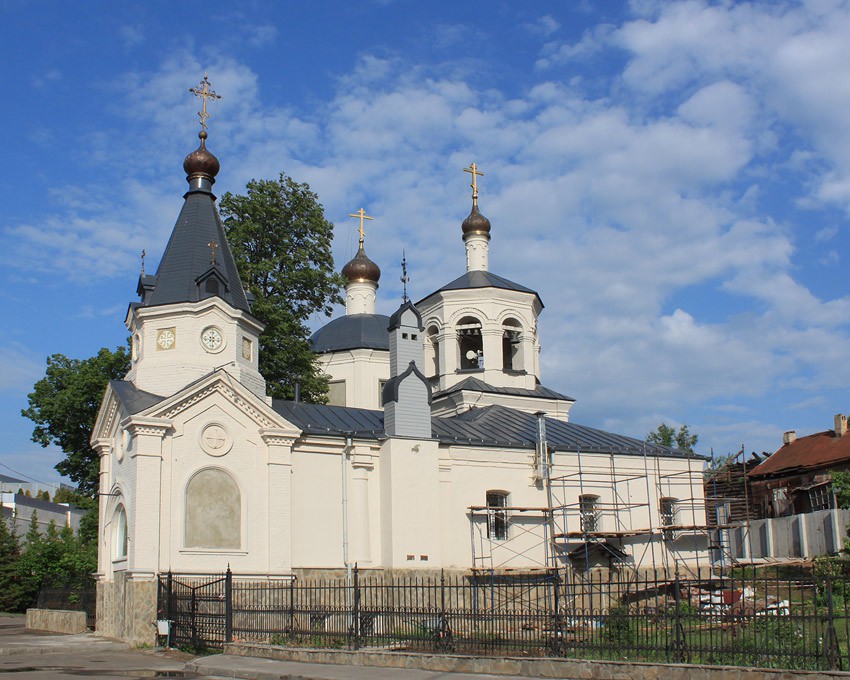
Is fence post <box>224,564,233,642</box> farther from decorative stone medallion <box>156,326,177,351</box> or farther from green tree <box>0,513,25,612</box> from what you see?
green tree <box>0,513,25,612</box>

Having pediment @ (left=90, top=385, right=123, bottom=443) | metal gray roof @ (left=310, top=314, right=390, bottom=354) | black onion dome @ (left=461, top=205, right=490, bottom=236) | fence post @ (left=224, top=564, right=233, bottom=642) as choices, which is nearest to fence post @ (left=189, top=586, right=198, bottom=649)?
fence post @ (left=224, top=564, right=233, bottom=642)

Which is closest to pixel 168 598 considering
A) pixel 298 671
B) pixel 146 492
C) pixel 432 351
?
pixel 146 492

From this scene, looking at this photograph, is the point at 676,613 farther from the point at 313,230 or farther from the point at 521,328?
the point at 313,230

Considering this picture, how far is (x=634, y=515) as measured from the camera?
26375mm

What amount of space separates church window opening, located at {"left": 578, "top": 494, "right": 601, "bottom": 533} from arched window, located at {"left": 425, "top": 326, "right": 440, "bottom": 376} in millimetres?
7959

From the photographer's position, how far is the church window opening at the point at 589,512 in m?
25.5

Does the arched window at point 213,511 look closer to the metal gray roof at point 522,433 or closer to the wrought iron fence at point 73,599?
the wrought iron fence at point 73,599

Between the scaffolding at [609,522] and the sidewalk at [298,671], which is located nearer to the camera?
the sidewalk at [298,671]

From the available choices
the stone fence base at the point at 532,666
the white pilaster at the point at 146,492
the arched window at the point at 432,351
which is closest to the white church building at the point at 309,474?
the white pilaster at the point at 146,492

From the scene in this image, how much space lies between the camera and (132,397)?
21641mm

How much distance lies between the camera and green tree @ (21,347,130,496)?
104ft

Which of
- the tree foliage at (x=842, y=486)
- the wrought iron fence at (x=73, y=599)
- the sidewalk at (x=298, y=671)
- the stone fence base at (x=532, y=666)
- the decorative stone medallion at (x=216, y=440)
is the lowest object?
the sidewalk at (x=298, y=671)

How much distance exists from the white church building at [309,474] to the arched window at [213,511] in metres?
0.03

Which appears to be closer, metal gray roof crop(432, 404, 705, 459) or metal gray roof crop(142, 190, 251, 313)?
metal gray roof crop(142, 190, 251, 313)
